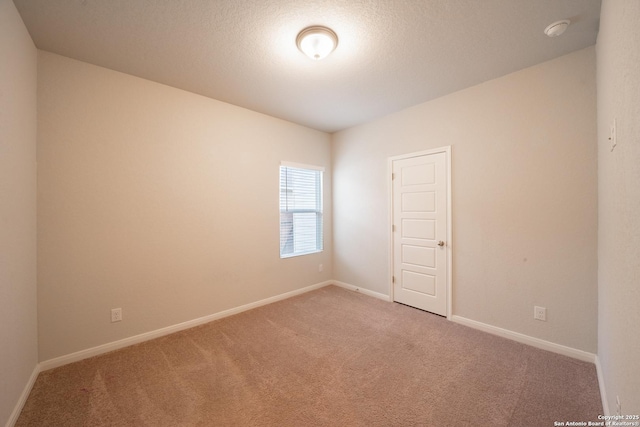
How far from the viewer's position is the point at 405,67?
2.38 metres

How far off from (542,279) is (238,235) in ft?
11.2

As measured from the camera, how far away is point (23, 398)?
1673 mm

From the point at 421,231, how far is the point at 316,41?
252 cm

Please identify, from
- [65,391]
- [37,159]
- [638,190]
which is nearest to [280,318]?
[65,391]

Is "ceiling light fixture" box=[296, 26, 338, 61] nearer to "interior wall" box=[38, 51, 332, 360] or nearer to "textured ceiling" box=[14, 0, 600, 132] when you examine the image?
"textured ceiling" box=[14, 0, 600, 132]

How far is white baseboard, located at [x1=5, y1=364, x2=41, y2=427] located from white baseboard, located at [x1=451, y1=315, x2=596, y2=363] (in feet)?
→ 12.5

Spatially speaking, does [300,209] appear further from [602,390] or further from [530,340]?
[602,390]

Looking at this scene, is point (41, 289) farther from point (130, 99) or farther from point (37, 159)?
point (130, 99)

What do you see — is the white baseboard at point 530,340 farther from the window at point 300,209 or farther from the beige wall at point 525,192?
the window at point 300,209

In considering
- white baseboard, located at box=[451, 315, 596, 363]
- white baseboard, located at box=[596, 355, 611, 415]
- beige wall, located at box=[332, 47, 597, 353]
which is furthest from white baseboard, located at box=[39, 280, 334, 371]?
white baseboard, located at box=[596, 355, 611, 415]

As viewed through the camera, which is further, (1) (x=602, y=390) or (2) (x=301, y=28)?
(2) (x=301, y=28)

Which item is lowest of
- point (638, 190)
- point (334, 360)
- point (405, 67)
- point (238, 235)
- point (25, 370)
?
point (334, 360)

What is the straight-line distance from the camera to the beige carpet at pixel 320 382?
5.12 feet

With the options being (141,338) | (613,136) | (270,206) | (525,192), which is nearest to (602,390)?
(525,192)
